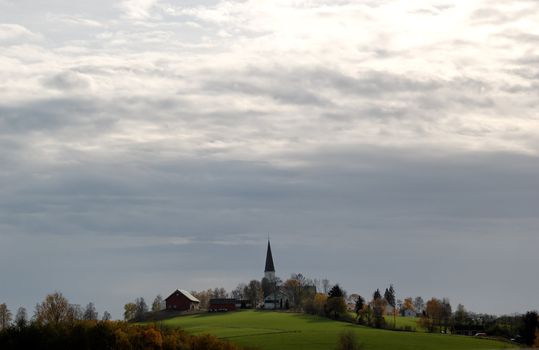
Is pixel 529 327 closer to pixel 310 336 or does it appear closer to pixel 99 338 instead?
pixel 310 336

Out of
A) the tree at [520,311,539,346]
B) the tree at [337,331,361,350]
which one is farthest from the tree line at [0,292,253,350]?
the tree at [520,311,539,346]

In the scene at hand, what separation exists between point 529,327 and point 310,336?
41.2 m

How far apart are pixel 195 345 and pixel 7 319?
3819 inches

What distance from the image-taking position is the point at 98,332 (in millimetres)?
114000

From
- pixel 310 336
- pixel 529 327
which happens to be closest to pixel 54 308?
pixel 310 336

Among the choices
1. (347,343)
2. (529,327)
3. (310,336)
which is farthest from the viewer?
(529,327)

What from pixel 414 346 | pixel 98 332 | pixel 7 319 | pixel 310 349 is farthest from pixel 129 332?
pixel 7 319

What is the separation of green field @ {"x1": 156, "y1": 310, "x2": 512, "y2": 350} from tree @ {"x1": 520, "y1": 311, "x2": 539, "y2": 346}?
38.0ft

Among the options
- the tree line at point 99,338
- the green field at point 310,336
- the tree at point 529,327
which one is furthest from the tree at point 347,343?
the tree at point 529,327

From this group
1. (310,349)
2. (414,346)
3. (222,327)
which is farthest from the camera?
(222,327)

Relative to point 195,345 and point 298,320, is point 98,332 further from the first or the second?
point 298,320

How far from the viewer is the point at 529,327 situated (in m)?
162

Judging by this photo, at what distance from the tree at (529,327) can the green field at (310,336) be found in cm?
1158

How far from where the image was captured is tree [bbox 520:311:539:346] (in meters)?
159
